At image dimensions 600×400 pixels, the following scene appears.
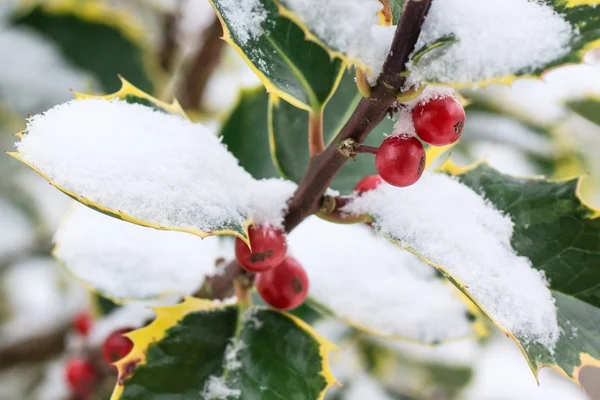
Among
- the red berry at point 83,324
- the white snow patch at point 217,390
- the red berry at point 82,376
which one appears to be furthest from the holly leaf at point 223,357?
the red berry at point 83,324

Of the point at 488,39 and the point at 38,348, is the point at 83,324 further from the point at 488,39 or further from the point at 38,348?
the point at 488,39

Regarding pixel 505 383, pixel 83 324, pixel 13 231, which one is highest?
pixel 505 383

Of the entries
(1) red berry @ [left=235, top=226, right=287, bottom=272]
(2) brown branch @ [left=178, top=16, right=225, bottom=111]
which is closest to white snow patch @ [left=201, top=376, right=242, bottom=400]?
(1) red berry @ [left=235, top=226, right=287, bottom=272]

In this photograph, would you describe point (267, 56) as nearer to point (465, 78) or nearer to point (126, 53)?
point (465, 78)

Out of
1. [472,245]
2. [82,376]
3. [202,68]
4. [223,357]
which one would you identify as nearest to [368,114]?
[472,245]

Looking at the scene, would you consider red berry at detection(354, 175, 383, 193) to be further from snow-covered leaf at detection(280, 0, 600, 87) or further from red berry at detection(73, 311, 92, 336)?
red berry at detection(73, 311, 92, 336)

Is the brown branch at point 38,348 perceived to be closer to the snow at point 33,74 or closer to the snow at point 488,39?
the snow at point 33,74

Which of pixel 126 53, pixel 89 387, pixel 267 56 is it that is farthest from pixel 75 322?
pixel 267 56
